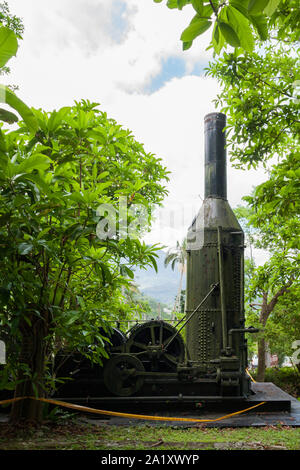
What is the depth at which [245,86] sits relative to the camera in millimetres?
6453

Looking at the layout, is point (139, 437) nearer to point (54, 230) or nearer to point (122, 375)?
point (122, 375)

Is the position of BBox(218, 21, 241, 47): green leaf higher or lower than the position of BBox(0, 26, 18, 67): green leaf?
higher

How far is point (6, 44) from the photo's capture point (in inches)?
61.6

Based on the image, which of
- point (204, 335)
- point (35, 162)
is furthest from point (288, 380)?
point (35, 162)

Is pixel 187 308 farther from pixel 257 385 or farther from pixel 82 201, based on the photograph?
pixel 82 201

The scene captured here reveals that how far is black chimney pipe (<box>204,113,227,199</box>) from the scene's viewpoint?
26.2 feet

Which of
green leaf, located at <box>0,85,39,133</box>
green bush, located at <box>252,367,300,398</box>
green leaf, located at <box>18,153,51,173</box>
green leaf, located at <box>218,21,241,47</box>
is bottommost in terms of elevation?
green bush, located at <box>252,367,300,398</box>

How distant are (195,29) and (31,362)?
361cm

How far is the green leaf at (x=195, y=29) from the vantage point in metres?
1.62

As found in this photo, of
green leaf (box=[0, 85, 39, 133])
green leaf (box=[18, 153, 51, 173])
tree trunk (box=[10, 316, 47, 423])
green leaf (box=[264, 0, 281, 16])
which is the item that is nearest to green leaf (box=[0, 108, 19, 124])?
green leaf (box=[0, 85, 39, 133])

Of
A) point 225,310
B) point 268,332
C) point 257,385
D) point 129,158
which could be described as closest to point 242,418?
point 225,310

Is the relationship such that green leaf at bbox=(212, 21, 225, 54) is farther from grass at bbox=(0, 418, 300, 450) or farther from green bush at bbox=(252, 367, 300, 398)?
green bush at bbox=(252, 367, 300, 398)

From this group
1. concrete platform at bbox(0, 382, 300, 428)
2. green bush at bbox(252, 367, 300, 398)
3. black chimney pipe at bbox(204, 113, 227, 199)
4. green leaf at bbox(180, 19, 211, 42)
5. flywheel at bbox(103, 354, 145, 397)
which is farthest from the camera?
green bush at bbox(252, 367, 300, 398)
